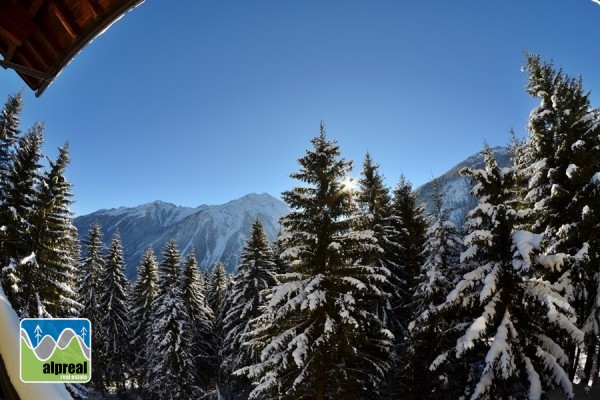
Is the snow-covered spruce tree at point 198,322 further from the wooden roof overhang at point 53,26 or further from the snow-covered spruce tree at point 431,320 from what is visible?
the wooden roof overhang at point 53,26

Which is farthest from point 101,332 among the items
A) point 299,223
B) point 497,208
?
point 497,208

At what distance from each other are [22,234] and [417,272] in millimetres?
22233

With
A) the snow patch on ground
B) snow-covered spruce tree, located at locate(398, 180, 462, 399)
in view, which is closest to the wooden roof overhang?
the snow patch on ground

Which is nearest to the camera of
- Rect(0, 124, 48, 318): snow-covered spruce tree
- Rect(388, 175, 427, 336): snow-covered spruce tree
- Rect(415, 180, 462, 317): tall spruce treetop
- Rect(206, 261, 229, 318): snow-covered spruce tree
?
Rect(415, 180, 462, 317): tall spruce treetop

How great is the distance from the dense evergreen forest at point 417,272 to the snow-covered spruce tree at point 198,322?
14266 mm

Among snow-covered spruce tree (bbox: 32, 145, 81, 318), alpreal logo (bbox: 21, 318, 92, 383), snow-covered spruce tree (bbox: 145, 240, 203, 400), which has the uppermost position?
snow-covered spruce tree (bbox: 32, 145, 81, 318)

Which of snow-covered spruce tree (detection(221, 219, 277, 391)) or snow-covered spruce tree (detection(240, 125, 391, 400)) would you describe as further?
snow-covered spruce tree (detection(221, 219, 277, 391))

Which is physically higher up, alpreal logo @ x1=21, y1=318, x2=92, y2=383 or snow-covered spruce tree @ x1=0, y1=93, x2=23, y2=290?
snow-covered spruce tree @ x1=0, y1=93, x2=23, y2=290

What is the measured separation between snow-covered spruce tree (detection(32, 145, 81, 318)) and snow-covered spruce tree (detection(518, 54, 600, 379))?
23.4m

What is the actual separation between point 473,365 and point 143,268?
34.3 m

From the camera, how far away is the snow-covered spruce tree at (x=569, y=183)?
14.3 meters

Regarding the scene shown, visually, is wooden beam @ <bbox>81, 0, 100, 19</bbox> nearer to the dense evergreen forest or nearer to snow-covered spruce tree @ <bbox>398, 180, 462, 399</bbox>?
the dense evergreen forest

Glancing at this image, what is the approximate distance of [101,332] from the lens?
1334 inches

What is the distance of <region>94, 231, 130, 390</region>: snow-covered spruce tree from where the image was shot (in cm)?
3538
